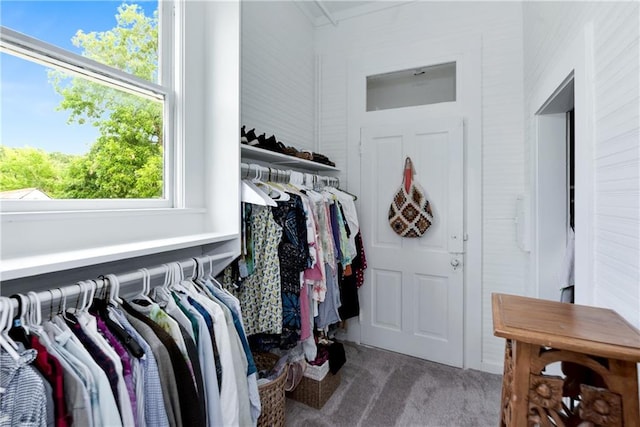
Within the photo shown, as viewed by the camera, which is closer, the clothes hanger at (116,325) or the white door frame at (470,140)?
the clothes hanger at (116,325)

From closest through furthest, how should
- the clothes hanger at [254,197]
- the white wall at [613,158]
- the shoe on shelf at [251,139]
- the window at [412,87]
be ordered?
the white wall at [613,158]
the clothes hanger at [254,197]
the shoe on shelf at [251,139]
the window at [412,87]

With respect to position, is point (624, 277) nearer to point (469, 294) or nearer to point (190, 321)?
point (190, 321)

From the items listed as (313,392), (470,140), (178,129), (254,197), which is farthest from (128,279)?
(470,140)

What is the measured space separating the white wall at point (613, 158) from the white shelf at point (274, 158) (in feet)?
4.93

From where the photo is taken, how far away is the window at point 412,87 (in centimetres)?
271

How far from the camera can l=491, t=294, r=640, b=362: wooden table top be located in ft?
2.34

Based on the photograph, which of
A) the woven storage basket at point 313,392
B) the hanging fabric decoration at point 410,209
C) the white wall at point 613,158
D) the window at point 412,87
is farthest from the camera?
the window at point 412,87

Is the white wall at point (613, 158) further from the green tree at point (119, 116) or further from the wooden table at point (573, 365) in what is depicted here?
the green tree at point (119, 116)

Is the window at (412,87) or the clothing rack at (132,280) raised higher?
the window at (412,87)

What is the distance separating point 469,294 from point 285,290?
5.22 ft

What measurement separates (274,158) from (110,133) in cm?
101

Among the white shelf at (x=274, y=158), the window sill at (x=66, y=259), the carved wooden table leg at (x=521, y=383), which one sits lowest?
the carved wooden table leg at (x=521, y=383)

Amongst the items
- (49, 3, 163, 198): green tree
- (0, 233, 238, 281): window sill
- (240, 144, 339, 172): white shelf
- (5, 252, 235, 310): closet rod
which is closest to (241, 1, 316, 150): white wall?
(240, 144, 339, 172): white shelf

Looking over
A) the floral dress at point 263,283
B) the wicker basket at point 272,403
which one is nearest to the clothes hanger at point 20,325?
the floral dress at point 263,283
